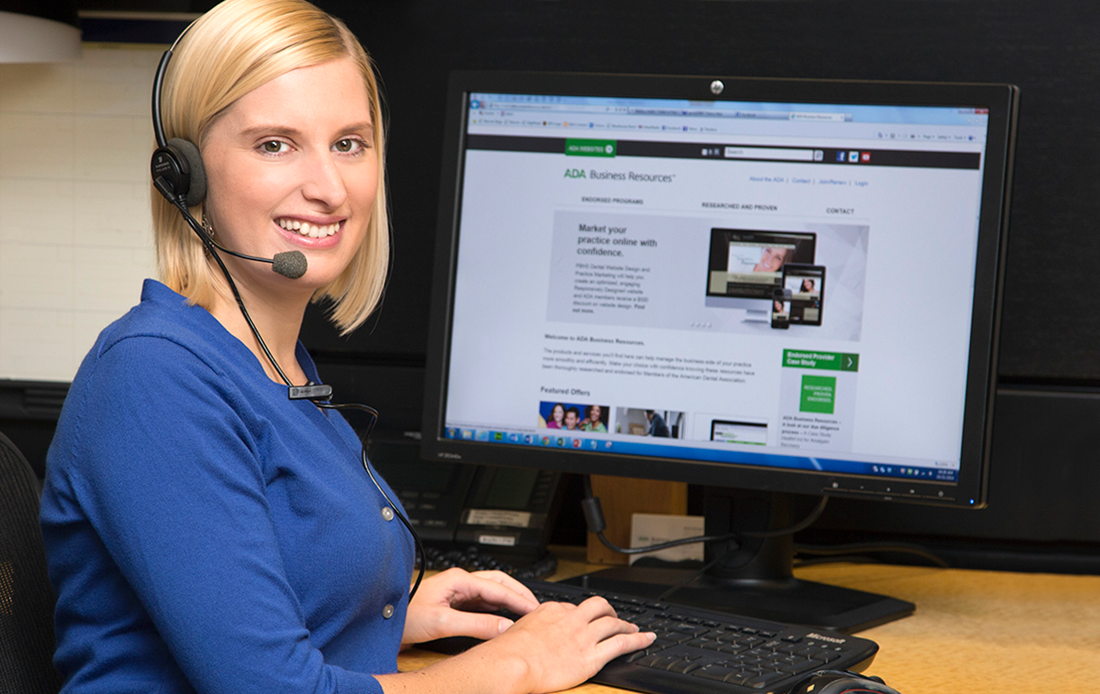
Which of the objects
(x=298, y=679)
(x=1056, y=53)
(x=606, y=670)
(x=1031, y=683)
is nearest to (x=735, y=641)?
(x=606, y=670)

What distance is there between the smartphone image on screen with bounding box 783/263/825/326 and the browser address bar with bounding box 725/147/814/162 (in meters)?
0.11

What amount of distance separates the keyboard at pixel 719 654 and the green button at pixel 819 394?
26cm

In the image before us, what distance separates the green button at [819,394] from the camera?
3.48ft

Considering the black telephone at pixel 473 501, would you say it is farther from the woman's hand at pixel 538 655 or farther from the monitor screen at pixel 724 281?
the woman's hand at pixel 538 655

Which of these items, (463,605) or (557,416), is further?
(557,416)

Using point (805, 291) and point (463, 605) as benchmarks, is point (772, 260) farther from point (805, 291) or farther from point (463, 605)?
point (463, 605)

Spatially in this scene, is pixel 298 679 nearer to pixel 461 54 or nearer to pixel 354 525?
pixel 354 525

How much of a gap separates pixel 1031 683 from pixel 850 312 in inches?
15.3

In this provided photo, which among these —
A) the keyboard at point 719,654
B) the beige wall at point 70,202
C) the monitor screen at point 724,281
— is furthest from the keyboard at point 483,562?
the beige wall at point 70,202

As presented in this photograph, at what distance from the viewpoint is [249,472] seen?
700mm

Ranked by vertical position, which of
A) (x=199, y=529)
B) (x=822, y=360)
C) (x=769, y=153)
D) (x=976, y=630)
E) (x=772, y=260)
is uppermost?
(x=769, y=153)

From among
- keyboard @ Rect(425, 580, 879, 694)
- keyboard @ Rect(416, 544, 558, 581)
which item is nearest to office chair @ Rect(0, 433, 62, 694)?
keyboard @ Rect(425, 580, 879, 694)

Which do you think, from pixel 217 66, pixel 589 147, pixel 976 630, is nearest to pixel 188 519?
pixel 217 66

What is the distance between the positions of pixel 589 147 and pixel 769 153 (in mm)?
198
